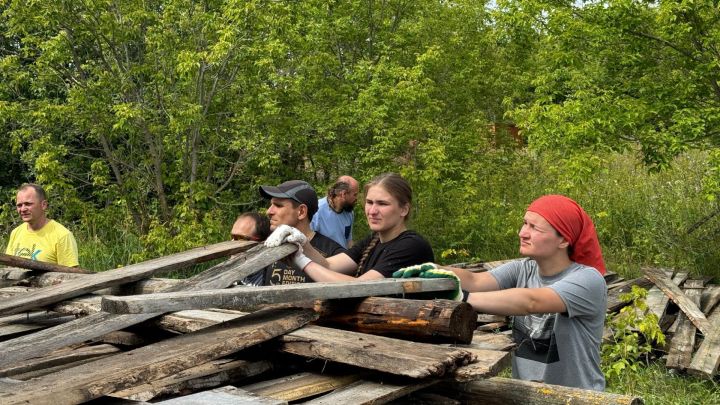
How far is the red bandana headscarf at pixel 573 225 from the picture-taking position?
348 cm

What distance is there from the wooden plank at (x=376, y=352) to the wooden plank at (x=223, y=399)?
1.29 ft

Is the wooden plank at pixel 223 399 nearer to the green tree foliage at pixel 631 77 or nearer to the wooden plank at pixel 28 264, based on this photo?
the wooden plank at pixel 28 264

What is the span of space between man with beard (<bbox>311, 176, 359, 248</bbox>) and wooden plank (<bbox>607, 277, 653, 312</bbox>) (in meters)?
2.71

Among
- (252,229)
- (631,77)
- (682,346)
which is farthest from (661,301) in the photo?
(252,229)

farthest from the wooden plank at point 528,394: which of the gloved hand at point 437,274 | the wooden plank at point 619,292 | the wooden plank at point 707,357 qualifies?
the wooden plank at point 619,292

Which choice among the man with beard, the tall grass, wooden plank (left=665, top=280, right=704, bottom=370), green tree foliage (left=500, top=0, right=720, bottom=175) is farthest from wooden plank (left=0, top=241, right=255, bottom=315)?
the tall grass

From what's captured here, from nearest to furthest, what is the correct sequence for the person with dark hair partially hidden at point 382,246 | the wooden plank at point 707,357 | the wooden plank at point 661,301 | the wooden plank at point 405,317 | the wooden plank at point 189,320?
the wooden plank at point 405,317
the wooden plank at point 189,320
the person with dark hair partially hidden at point 382,246
the wooden plank at point 707,357
the wooden plank at point 661,301

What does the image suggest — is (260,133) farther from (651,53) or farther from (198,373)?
(198,373)

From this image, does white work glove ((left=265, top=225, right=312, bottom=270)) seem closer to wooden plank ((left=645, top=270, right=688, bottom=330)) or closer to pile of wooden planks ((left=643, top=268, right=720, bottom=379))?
pile of wooden planks ((left=643, top=268, right=720, bottom=379))

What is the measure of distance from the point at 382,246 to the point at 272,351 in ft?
4.14

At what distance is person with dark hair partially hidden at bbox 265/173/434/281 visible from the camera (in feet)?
12.8

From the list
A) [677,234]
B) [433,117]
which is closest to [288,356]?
[677,234]

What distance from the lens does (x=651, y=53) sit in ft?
33.1

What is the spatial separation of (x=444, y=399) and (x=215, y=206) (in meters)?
9.64
